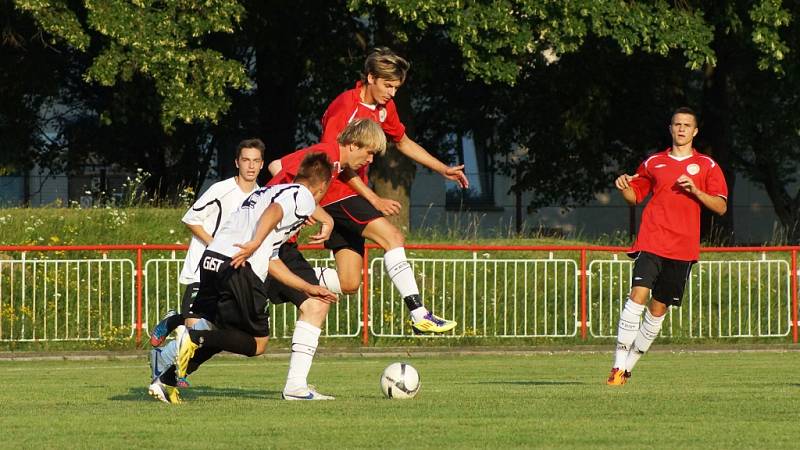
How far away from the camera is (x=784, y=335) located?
2142 cm

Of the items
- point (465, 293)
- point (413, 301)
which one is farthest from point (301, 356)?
point (465, 293)

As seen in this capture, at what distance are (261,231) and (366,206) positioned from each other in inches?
71.6

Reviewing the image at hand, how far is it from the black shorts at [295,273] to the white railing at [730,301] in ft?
37.2

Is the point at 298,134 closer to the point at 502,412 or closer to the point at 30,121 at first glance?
the point at 30,121

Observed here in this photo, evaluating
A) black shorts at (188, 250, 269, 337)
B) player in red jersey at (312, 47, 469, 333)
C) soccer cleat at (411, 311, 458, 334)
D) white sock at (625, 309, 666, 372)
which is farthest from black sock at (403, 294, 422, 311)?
white sock at (625, 309, 666, 372)

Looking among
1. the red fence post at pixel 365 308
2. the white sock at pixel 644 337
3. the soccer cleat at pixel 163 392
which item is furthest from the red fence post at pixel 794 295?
the soccer cleat at pixel 163 392

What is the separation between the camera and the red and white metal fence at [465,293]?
1975 cm

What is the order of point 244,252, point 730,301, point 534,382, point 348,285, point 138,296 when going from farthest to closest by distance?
point 730,301 < point 138,296 < point 534,382 < point 348,285 < point 244,252

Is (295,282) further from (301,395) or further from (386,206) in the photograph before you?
(386,206)

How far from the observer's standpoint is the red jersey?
10773mm

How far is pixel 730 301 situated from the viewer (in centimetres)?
2148

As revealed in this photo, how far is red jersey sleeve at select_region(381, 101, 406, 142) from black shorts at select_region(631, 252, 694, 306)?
2.22m

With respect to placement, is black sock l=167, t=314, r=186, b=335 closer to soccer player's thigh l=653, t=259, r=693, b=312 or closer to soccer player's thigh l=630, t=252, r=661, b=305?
soccer player's thigh l=630, t=252, r=661, b=305

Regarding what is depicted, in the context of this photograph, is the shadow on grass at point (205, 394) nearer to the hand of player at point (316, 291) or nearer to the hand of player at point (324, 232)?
the hand of player at point (324, 232)
